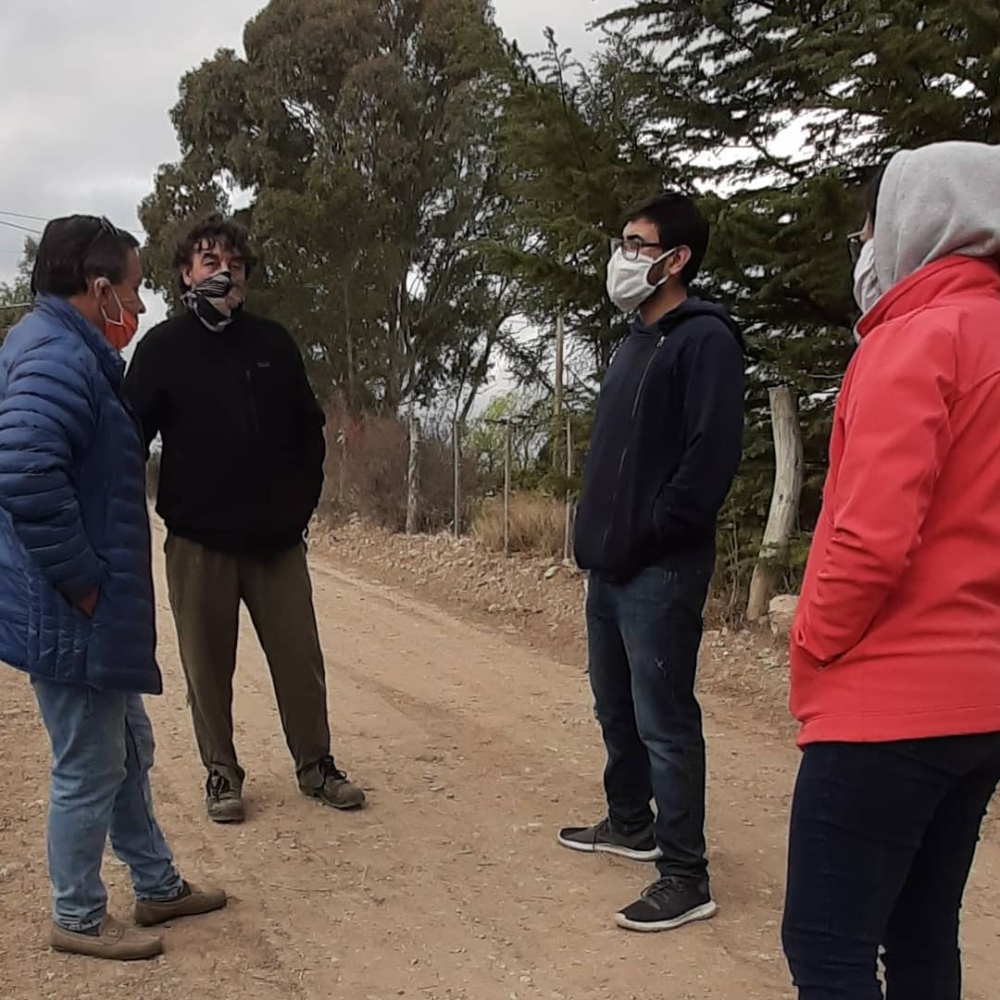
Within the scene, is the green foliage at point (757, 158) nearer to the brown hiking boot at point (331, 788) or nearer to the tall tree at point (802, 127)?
the tall tree at point (802, 127)

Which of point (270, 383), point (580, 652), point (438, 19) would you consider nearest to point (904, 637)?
point (270, 383)

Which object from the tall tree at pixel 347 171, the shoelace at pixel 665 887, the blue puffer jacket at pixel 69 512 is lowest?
the shoelace at pixel 665 887

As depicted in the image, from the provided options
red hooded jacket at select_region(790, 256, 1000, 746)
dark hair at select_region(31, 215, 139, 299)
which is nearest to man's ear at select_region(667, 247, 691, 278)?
red hooded jacket at select_region(790, 256, 1000, 746)

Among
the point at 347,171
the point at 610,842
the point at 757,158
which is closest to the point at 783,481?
the point at 757,158

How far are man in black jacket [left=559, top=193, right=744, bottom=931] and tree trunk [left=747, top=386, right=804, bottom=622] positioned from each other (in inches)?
153

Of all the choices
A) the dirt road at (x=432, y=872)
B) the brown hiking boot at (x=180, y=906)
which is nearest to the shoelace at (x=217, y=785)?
the dirt road at (x=432, y=872)

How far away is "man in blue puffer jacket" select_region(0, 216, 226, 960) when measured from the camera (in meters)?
3.01

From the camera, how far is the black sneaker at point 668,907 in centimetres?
354

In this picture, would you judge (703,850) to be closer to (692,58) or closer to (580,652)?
(580,652)

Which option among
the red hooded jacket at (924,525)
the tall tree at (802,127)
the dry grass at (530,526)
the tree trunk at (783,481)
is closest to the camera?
the red hooded jacket at (924,525)

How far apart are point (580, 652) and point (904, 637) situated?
5661mm

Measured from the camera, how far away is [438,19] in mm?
23359

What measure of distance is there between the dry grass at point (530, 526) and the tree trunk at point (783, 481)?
3151mm

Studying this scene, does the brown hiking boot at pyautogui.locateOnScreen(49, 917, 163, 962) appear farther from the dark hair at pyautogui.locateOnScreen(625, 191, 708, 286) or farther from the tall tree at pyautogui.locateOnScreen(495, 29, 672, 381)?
the tall tree at pyautogui.locateOnScreen(495, 29, 672, 381)
